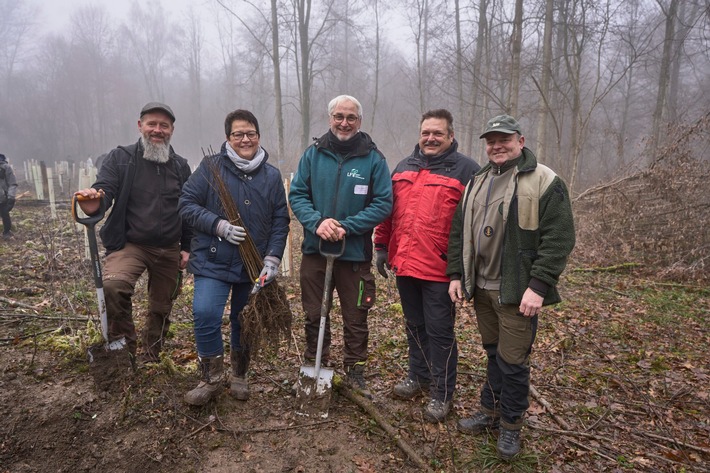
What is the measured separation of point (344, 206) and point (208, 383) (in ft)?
5.75

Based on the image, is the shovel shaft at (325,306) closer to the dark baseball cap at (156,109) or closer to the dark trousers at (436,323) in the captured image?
the dark trousers at (436,323)

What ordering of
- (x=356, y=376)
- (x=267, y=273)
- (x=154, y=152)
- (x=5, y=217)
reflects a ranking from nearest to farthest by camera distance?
(x=267, y=273)
(x=356, y=376)
(x=154, y=152)
(x=5, y=217)

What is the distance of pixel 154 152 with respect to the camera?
3713 millimetres

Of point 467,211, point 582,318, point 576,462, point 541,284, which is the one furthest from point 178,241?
point 582,318

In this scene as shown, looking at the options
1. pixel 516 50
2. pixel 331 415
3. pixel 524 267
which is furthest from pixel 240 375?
pixel 516 50

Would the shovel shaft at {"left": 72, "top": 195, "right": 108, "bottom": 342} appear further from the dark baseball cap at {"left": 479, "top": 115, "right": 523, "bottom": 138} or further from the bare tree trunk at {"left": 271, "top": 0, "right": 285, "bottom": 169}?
the bare tree trunk at {"left": 271, "top": 0, "right": 285, "bottom": 169}

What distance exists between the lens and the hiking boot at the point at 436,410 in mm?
3266

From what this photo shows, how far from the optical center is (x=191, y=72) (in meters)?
44.5

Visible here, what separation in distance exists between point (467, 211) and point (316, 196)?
47.7 inches

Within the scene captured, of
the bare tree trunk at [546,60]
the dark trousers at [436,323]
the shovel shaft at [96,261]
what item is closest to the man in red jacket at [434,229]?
the dark trousers at [436,323]

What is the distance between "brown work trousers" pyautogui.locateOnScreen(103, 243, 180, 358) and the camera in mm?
3434

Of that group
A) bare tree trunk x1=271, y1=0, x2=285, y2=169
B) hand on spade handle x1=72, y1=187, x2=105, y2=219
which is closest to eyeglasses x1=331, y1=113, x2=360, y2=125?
hand on spade handle x1=72, y1=187, x2=105, y2=219

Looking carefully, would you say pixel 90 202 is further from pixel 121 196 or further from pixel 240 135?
pixel 240 135

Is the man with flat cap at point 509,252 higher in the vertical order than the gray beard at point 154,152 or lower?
lower
